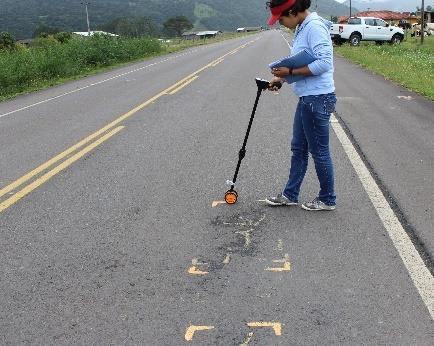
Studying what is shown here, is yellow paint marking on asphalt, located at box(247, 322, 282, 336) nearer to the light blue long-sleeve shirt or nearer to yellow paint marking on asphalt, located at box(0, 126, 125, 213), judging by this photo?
the light blue long-sleeve shirt

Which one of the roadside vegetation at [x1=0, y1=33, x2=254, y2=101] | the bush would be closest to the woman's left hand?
the roadside vegetation at [x1=0, y1=33, x2=254, y2=101]

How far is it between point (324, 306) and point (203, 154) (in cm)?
401

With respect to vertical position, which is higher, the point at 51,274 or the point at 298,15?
the point at 298,15

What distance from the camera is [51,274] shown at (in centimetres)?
367

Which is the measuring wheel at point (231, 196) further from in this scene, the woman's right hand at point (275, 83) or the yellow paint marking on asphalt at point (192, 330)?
the yellow paint marking on asphalt at point (192, 330)

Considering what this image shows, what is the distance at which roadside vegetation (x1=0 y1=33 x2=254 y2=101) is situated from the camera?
17781 millimetres

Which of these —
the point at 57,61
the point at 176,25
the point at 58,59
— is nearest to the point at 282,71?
the point at 57,61

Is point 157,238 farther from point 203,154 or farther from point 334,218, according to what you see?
point 203,154

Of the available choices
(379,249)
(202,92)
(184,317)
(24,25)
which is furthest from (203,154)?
(24,25)

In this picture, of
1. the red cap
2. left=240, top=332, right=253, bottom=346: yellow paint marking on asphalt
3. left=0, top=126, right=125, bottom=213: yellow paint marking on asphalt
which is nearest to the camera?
left=240, top=332, right=253, bottom=346: yellow paint marking on asphalt

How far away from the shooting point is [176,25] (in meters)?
165

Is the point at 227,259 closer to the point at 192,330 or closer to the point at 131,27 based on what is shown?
the point at 192,330

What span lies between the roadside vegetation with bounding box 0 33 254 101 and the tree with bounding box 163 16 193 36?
447 ft

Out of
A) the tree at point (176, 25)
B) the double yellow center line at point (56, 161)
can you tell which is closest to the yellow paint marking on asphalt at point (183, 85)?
the double yellow center line at point (56, 161)
